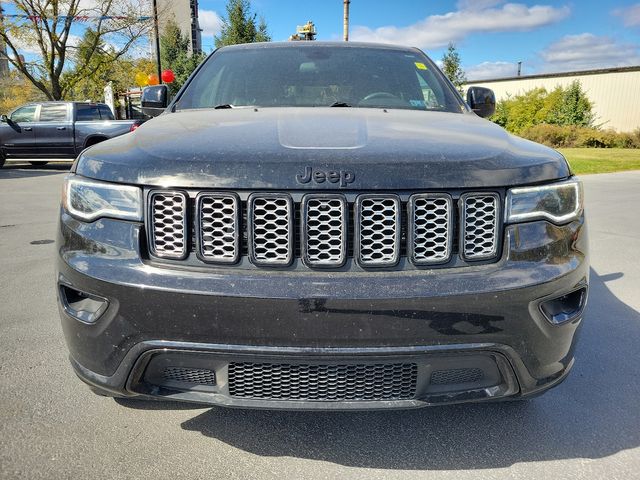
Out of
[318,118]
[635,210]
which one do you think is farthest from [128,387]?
[635,210]

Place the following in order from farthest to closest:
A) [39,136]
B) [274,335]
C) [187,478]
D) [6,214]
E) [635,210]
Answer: [39,136] < [635,210] < [6,214] < [187,478] < [274,335]

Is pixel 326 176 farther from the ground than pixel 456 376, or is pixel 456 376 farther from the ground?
pixel 326 176

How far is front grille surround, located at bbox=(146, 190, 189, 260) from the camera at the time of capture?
171 cm

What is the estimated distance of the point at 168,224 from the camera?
173 centimetres

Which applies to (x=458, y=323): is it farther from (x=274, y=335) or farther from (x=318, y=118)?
(x=318, y=118)

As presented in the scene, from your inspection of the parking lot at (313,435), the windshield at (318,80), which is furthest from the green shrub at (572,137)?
the parking lot at (313,435)

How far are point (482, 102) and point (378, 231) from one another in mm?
2061

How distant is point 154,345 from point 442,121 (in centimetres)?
161

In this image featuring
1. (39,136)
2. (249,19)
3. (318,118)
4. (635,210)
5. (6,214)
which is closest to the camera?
(318,118)

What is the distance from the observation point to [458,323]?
166 centimetres

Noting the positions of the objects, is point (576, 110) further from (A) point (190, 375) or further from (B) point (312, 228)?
(A) point (190, 375)

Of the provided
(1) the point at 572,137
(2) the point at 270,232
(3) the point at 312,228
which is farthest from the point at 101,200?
(1) the point at 572,137

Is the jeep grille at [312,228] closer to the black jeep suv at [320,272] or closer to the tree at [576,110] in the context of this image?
the black jeep suv at [320,272]

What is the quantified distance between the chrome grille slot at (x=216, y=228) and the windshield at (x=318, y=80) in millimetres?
1297
